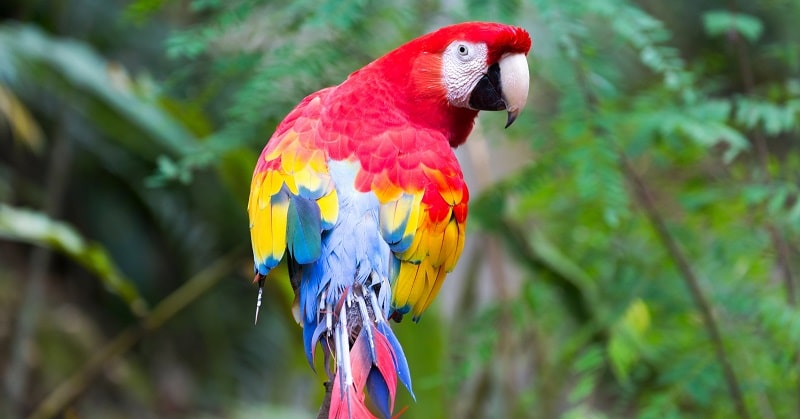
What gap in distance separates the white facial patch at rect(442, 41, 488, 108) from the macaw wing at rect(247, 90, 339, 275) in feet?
0.54

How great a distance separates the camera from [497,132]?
1728 millimetres

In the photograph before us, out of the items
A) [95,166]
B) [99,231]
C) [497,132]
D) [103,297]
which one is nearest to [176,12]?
[95,166]

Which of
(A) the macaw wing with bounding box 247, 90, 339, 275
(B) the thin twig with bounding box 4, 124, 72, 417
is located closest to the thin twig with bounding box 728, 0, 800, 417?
(A) the macaw wing with bounding box 247, 90, 339, 275

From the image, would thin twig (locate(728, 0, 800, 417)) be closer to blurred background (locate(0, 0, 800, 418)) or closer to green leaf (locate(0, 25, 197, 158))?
Answer: blurred background (locate(0, 0, 800, 418))

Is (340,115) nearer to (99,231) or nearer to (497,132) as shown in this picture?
(497,132)

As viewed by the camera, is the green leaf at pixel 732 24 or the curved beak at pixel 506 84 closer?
the curved beak at pixel 506 84

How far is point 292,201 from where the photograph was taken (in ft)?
2.62

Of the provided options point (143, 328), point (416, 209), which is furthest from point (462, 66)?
point (143, 328)

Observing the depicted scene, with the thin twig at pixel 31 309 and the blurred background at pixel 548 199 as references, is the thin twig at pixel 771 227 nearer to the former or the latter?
the blurred background at pixel 548 199

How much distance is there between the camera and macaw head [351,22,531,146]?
0.88m

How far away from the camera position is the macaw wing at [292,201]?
2.56 ft

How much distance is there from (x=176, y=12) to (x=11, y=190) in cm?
98

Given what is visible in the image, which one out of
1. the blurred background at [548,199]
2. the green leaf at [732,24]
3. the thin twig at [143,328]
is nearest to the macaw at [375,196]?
the blurred background at [548,199]

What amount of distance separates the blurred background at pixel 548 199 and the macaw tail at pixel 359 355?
0.52 metres
